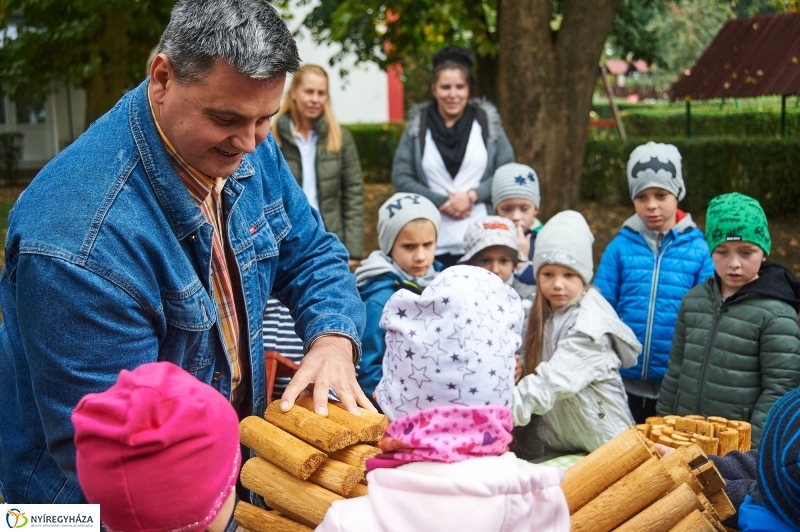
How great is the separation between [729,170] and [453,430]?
474 inches

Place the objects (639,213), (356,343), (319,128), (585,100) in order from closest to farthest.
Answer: (356,343)
(639,213)
(319,128)
(585,100)

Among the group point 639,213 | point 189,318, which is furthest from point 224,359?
point 639,213

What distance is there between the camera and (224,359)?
227 cm

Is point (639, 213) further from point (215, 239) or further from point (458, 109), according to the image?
point (215, 239)

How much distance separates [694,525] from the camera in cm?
214

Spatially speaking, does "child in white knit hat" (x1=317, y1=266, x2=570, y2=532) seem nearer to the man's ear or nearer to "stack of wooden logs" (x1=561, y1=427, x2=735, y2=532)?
"stack of wooden logs" (x1=561, y1=427, x2=735, y2=532)

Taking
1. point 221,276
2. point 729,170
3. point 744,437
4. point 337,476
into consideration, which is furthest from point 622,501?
point 729,170

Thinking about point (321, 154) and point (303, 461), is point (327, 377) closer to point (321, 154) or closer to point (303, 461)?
point (303, 461)

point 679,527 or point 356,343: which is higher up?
point 356,343

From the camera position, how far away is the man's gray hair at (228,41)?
1915mm

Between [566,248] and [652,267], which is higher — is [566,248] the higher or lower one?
the higher one

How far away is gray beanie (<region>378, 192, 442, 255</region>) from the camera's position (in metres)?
4.49

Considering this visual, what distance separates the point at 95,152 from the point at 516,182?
11.9 ft

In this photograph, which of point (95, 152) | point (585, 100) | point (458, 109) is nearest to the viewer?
point (95, 152)
